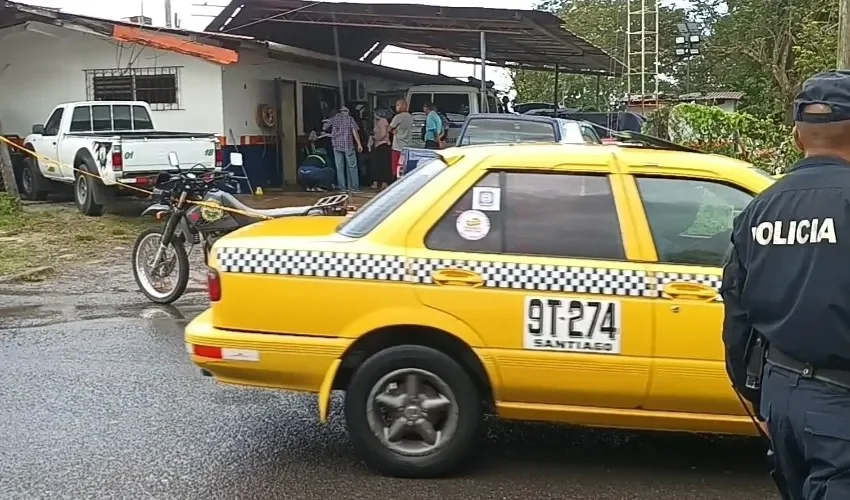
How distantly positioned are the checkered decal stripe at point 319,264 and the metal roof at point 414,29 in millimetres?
12304

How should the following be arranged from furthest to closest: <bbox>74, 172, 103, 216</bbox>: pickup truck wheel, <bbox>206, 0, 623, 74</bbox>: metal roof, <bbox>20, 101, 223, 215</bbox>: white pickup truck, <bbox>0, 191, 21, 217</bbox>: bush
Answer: <bbox>206, 0, 623, 74</bbox>: metal roof < <bbox>74, 172, 103, 216</bbox>: pickup truck wheel < <bbox>0, 191, 21, 217</bbox>: bush < <bbox>20, 101, 223, 215</bbox>: white pickup truck

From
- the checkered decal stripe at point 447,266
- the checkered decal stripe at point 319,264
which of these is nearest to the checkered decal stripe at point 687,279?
the checkered decal stripe at point 447,266

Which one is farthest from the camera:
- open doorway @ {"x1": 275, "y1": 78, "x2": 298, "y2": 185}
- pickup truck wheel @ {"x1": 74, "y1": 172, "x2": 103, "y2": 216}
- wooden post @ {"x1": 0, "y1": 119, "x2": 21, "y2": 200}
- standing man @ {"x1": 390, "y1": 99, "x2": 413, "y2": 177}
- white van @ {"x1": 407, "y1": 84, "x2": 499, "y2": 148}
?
white van @ {"x1": 407, "y1": 84, "x2": 499, "y2": 148}

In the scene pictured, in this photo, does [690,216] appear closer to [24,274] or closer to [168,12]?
[24,274]

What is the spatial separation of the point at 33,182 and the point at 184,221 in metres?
10.3

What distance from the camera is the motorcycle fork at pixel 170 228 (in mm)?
9125

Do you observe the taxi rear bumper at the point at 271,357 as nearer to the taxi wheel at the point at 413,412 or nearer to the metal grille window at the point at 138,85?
the taxi wheel at the point at 413,412

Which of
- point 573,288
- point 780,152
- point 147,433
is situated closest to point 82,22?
point 780,152

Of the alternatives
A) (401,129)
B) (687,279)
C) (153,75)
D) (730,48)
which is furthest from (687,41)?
(687,279)

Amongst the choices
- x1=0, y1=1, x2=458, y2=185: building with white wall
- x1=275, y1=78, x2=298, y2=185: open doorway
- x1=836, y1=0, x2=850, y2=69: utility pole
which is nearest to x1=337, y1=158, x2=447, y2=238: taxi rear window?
x1=836, y1=0, x2=850, y2=69: utility pole

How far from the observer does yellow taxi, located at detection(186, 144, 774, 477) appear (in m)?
4.65

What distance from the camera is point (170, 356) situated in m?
7.36

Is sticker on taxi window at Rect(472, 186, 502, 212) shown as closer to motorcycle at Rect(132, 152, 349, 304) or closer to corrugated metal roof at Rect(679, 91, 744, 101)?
motorcycle at Rect(132, 152, 349, 304)

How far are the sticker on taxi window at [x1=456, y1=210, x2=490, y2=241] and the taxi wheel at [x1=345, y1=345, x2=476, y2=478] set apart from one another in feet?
1.85
